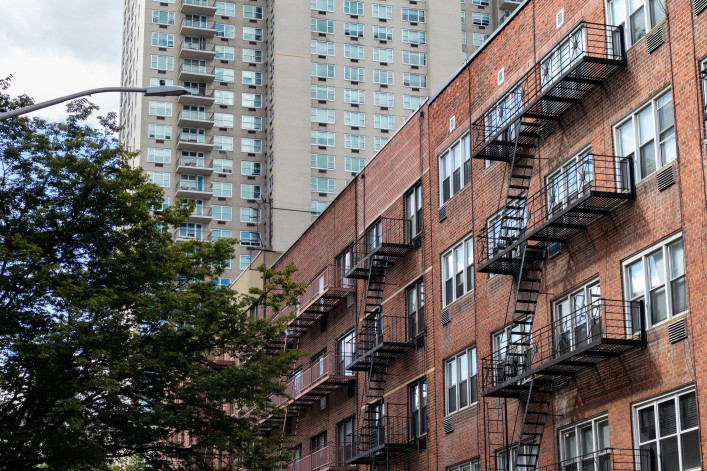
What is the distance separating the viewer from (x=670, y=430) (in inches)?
971

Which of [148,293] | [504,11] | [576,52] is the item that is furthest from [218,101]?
[576,52]

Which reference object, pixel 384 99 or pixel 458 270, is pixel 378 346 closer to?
pixel 458 270

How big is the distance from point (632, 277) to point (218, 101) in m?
90.6

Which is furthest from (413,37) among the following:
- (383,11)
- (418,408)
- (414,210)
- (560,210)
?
(560,210)

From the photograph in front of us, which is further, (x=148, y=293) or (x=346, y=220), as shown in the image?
(x=346, y=220)

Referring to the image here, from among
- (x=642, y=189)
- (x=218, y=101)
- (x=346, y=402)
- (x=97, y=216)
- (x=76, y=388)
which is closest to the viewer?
(x=642, y=189)

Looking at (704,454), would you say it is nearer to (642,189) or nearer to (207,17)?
(642,189)

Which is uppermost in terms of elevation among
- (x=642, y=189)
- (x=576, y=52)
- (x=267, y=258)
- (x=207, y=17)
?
(x=207, y=17)

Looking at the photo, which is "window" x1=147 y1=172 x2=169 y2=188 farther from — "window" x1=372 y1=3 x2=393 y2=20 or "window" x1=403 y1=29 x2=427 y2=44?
"window" x1=403 y1=29 x2=427 y2=44

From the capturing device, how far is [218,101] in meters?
114

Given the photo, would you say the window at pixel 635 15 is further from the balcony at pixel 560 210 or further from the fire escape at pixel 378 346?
the fire escape at pixel 378 346

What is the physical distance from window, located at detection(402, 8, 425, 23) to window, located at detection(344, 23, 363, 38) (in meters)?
4.66

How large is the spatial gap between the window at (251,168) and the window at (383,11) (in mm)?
18667

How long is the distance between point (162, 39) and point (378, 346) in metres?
81.1
